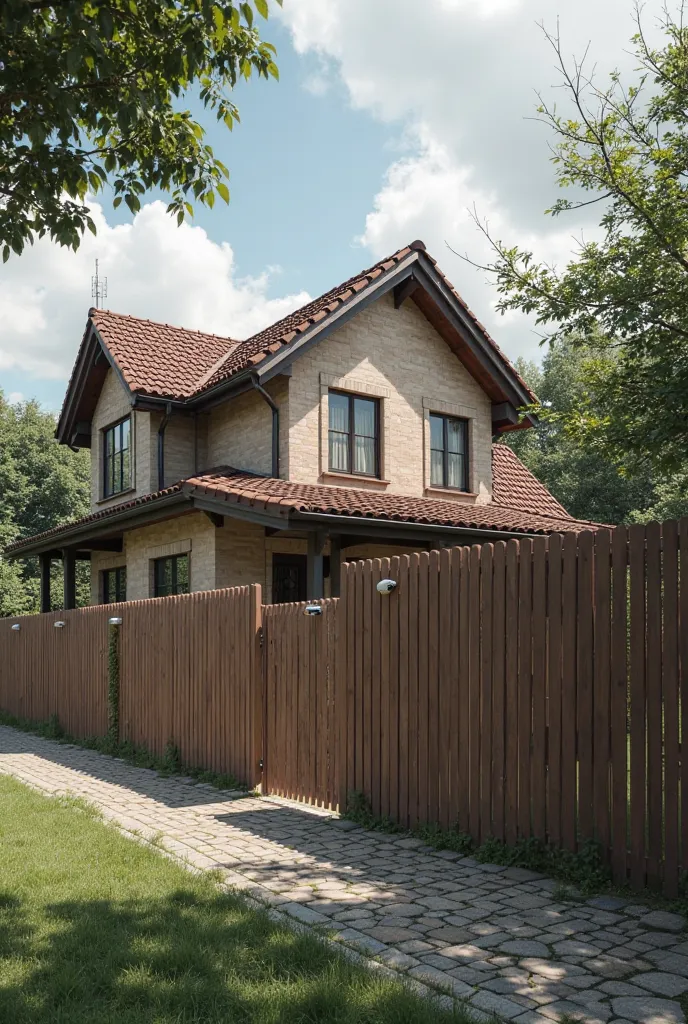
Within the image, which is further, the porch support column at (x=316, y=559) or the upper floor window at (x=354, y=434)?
the upper floor window at (x=354, y=434)

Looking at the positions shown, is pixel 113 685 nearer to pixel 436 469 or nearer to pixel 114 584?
pixel 114 584

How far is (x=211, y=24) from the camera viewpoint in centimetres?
645

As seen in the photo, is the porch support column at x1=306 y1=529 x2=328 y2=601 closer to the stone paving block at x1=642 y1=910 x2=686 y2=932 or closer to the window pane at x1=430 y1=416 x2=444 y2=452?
the window pane at x1=430 y1=416 x2=444 y2=452

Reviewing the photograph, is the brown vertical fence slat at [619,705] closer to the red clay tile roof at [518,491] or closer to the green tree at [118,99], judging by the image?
the green tree at [118,99]

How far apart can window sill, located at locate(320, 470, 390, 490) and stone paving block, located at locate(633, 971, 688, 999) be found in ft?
40.9

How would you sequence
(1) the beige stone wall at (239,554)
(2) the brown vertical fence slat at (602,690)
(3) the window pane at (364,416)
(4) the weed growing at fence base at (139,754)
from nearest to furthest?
(2) the brown vertical fence slat at (602,690) → (4) the weed growing at fence base at (139,754) → (1) the beige stone wall at (239,554) → (3) the window pane at (364,416)

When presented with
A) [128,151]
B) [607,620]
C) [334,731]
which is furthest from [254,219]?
[607,620]

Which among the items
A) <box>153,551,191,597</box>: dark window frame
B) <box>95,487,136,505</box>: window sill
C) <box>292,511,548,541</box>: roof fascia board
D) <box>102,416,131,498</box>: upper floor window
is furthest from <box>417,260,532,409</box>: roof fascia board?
<box>95,487,136,505</box>: window sill

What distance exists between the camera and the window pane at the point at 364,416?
17297mm

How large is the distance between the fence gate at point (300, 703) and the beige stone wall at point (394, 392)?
6785mm

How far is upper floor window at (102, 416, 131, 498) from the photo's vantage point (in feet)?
65.8

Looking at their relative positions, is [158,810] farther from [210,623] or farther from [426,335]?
[426,335]

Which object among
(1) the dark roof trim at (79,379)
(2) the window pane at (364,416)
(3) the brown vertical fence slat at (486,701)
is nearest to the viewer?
(3) the brown vertical fence slat at (486,701)

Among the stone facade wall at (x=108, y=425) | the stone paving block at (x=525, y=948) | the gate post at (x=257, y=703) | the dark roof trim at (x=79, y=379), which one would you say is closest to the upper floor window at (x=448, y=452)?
the stone facade wall at (x=108, y=425)
